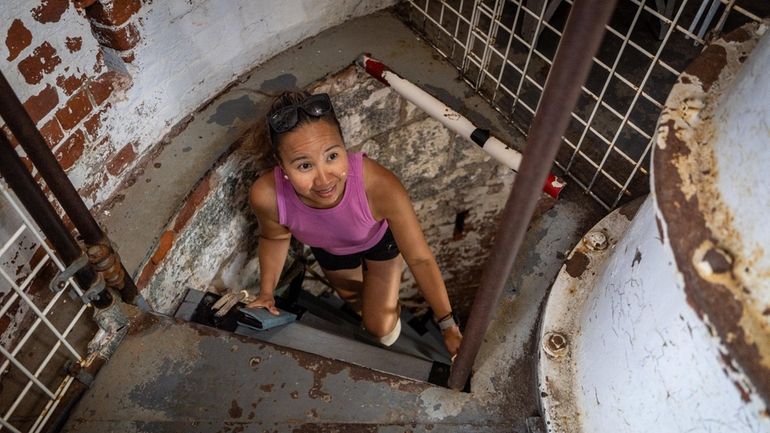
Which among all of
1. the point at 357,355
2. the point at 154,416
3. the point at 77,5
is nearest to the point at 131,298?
the point at 154,416

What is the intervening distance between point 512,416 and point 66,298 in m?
1.34

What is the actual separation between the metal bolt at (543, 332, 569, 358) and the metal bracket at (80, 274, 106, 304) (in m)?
1.16

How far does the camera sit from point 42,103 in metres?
1.53

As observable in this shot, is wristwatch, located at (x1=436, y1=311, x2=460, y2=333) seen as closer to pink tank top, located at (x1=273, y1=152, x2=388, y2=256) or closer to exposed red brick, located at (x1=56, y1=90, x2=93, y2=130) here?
pink tank top, located at (x1=273, y1=152, x2=388, y2=256)

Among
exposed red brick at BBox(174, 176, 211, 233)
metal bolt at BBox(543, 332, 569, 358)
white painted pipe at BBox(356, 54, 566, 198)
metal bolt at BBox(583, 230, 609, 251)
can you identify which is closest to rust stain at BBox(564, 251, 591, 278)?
metal bolt at BBox(583, 230, 609, 251)

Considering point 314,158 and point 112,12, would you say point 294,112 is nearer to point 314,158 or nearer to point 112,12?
point 314,158

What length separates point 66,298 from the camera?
1.69m

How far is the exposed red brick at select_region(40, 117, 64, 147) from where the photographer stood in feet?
5.12

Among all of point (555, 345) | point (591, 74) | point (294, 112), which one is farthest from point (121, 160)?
point (591, 74)

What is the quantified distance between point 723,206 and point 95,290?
1.43m

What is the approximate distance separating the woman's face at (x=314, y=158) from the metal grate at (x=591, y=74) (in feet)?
2.41

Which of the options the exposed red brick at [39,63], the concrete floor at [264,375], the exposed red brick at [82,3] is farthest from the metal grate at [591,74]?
the exposed red brick at [39,63]

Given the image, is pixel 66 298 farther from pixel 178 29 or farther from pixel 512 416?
pixel 512 416

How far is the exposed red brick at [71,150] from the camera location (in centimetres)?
162
